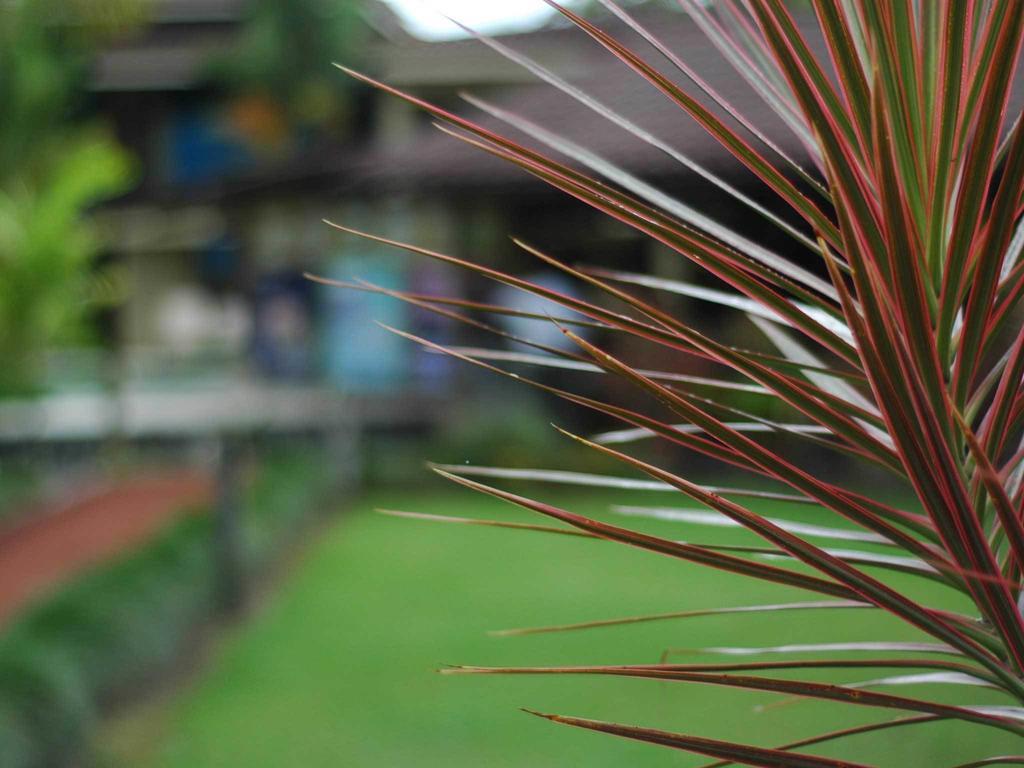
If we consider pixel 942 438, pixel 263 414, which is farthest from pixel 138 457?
pixel 942 438

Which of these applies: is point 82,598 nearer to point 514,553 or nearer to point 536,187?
point 514,553

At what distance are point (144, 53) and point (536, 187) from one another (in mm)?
10471

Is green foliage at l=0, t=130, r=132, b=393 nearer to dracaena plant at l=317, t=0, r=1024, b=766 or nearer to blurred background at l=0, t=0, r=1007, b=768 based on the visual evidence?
blurred background at l=0, t=0, r=1007, b=768

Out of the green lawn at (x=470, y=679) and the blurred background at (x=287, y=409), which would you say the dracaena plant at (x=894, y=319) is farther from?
the green lawn at (x=470, y=679)

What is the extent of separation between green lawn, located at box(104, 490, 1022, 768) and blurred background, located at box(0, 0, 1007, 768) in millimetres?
28

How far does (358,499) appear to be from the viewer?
10422 millimetres

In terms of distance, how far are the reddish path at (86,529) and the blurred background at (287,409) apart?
0.05 metres

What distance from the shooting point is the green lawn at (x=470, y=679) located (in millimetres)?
4383

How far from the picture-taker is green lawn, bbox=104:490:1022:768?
14.4ft

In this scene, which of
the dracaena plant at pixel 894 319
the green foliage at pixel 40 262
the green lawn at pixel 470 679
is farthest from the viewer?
the green foliage at pixel 40 262

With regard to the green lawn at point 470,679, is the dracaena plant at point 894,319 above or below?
above

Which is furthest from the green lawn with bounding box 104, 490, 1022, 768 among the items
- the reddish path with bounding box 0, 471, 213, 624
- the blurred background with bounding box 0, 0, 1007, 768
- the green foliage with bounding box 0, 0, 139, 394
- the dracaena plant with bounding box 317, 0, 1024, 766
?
the green foliage with bounding box 0, 0, 139, 394

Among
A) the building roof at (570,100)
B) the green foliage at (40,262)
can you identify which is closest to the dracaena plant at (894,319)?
the building roof at (570,100)

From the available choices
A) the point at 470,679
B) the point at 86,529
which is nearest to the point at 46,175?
the point at 86,529
